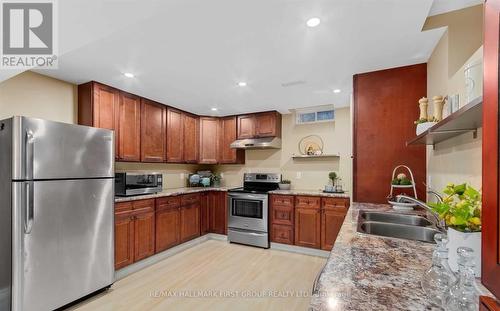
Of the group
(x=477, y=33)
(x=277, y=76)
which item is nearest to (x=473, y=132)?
(x=477, y=33)

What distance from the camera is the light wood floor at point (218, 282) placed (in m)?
2.23

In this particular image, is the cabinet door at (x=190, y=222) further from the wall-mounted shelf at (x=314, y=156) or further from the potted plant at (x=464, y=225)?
the potted plant at (x=464, y=225)

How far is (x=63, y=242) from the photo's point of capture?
204 centimetres

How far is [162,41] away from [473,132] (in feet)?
7.50

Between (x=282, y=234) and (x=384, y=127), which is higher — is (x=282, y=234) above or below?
below

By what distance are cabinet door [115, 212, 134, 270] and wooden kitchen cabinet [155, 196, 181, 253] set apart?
15.9 inches

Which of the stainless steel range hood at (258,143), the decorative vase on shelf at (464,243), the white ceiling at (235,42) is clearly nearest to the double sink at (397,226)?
the decorative vase on shelf at (464,243)

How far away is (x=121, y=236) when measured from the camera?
2732 mm

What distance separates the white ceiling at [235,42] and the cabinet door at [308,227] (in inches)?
72.4

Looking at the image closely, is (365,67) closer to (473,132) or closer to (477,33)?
(477,33)

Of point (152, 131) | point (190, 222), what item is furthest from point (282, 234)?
point (152, 131)

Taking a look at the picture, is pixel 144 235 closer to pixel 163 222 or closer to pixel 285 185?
pixel 163 222

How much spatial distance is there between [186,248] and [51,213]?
216 centimetres
